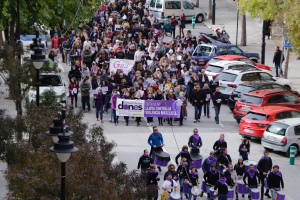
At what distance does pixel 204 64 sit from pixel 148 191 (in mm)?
19650

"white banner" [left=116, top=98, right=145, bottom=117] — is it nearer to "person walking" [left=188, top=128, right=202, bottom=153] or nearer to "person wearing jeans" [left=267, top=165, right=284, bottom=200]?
"person walking" [left=188, top=128, right=202, bottom=153]

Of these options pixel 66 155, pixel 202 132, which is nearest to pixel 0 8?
pixel 202 132

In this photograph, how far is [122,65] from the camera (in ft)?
99.7

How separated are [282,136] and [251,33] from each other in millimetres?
26101

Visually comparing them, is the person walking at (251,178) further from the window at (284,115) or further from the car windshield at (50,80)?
the car windshield at (50,80)

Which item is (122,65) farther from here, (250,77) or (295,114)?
(295,114)

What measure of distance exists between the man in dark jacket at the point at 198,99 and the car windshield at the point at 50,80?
17.8ft

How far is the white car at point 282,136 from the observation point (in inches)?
880

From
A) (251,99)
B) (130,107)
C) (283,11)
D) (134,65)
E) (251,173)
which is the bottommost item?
(251,173)

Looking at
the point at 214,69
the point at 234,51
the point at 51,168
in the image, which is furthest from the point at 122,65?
the point at 51,168

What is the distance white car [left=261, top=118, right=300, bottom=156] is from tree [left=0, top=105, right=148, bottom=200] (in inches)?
339

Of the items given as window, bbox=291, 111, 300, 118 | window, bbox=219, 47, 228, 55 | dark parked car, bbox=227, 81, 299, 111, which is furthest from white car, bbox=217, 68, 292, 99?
window, bbox=291, 111, 300, 118

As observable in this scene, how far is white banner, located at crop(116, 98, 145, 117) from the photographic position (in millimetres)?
25672

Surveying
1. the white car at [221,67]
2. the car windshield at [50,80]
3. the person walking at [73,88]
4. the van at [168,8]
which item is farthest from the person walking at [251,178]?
the van at [168,8]
